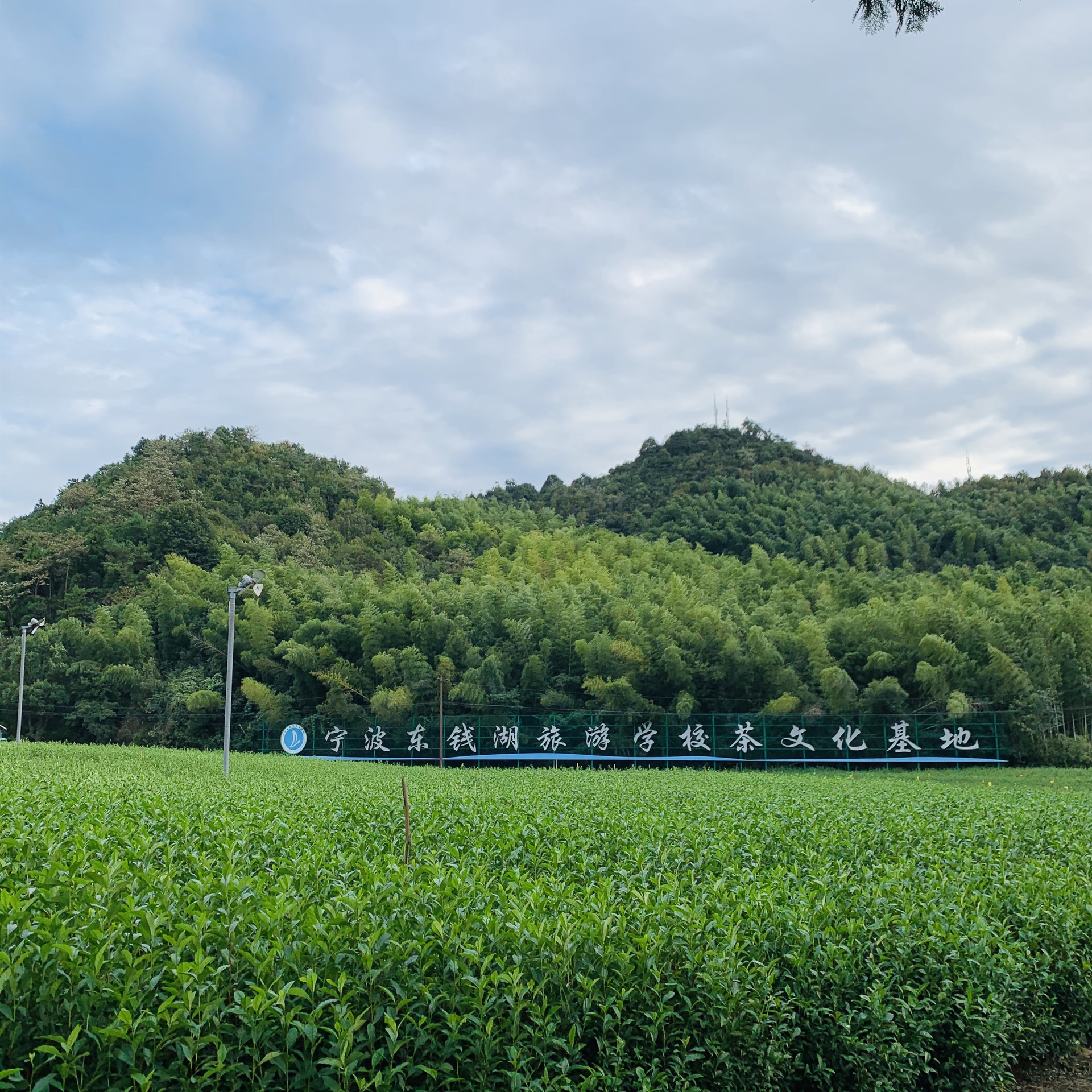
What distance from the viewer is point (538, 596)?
1177 inches

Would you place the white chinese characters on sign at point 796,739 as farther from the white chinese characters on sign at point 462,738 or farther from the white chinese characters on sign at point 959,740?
the white chinese characters on sign at point 462,738

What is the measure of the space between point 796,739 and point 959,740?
13.1ft

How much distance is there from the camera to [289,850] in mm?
5371

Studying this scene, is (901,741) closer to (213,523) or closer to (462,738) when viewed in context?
(462,738)

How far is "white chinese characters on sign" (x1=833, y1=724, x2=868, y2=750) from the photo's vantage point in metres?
24.4

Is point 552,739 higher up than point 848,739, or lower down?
higher up

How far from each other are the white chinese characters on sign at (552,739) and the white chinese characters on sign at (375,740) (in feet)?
16.3

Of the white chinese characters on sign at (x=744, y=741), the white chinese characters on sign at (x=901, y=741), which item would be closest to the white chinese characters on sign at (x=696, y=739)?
the white chinese characters on sign at (x=744, y=741)

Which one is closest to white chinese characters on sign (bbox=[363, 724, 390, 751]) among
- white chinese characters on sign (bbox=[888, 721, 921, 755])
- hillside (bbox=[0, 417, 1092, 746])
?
hillside (bbox=[0, 417, 1092, 746])

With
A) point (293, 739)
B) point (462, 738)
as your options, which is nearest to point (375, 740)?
point (293, 739)

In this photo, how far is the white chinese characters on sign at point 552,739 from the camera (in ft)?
87.9

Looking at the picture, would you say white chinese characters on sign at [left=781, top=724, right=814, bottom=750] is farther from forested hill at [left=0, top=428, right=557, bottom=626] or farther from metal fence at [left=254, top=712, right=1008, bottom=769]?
forested hill at [left=0, top=428, right=557, bottom=626]

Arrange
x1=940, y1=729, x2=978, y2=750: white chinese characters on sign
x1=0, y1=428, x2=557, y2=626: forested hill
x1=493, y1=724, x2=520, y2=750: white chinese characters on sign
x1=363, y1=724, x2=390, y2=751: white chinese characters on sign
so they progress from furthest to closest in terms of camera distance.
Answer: x1=0, y1=428, x2=557, y2=626: forested hill, x1=363, y1=724, x2=390, y2=751: white chinese characters on sign, x1=493, y1=724, x2=520, y2=750: white chinese characters on sign, x1=940, y1=729, x2=978, y2=750: white chinese characters on sign

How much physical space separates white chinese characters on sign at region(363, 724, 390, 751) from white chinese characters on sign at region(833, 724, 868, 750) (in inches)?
516
